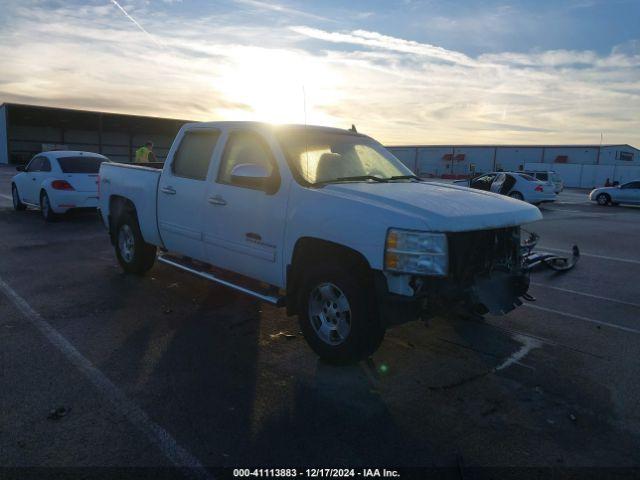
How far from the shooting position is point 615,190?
26.0m

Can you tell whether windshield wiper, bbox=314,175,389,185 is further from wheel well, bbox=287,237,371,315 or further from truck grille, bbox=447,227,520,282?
truck grille, bbox=447,227,520,282

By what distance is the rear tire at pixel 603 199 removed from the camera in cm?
2614

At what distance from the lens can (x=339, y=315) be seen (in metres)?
4.14

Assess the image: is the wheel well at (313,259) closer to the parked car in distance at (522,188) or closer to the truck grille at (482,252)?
the truck grille at (482,252)

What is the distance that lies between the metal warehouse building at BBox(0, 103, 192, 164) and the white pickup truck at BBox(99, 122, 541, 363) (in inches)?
1697

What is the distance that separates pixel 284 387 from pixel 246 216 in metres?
1.76

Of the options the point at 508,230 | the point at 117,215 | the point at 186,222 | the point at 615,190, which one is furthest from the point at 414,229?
the point at 615,190

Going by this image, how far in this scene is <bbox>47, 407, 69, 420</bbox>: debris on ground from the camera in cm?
328

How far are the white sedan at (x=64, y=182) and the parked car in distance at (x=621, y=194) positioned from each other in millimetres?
24481

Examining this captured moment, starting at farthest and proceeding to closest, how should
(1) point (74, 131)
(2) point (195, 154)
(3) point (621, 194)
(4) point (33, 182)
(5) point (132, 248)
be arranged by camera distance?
(1) point (74, 131) → (3) point (621, 194) → (4) point (33, 182) → (5) point (132, 248) → (2) point (195, 154)

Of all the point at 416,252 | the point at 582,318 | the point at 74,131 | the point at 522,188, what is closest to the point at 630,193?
the point at 522,188

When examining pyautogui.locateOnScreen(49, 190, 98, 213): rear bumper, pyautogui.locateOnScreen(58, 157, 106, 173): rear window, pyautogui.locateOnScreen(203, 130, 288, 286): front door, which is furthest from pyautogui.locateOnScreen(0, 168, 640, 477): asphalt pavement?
pyautogui.locateOnScreen(58, 157, 106, 173): rear window

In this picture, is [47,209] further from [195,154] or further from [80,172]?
[195,154]

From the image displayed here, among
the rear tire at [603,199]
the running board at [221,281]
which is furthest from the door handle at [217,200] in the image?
the rear tire at [603,199]
